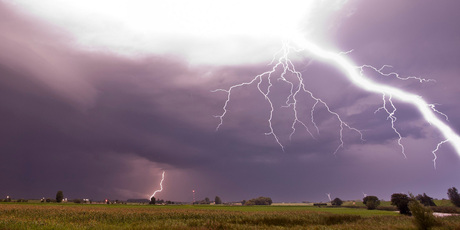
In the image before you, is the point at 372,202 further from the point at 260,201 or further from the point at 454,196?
the point at 260,201

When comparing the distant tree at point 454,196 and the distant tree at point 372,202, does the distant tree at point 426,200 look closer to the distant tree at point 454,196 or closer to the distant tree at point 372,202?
the distant tree at point 454,196

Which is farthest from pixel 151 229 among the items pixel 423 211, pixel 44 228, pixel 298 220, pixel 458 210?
pixel 458 210

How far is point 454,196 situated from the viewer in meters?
88.2

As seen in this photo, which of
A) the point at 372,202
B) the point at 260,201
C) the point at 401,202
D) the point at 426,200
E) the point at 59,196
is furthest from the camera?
the point at 260,201

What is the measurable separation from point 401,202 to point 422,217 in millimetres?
38088

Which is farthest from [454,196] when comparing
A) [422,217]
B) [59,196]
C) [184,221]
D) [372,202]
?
[59,196]

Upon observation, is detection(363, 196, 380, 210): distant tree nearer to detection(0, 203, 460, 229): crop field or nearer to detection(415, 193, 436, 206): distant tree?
detection(415, 193, 436, 206): distant tree

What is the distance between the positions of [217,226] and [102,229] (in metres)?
12.0

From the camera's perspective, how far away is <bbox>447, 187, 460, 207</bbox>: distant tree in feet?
279

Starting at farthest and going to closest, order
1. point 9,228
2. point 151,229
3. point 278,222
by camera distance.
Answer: point 278,222 < point 151,229 < point 9,228

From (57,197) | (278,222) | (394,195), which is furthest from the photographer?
(57,197)

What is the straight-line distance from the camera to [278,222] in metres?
35.3

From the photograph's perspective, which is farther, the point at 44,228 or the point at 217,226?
the point at 217,226

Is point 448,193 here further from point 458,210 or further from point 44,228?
point 44,228
